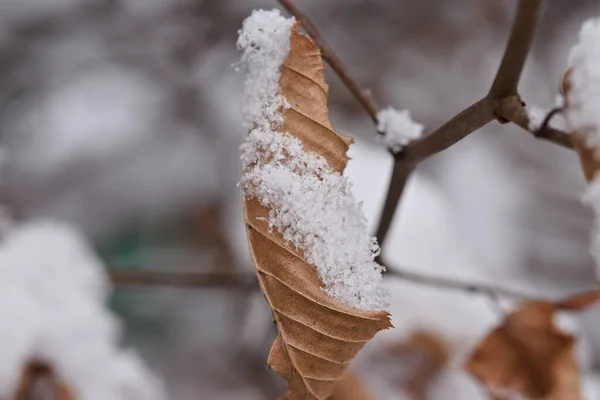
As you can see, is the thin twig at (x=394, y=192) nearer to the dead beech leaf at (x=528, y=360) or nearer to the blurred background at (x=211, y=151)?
the dead beech leaf at (x=528, y=360)

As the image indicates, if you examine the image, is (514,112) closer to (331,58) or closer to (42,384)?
(331,58)

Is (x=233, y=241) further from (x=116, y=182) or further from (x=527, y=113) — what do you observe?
(x=527, y=113)

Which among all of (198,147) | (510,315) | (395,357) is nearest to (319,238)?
(510,315)

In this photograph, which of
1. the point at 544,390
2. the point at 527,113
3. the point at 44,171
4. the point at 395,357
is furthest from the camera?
the point at 44,171

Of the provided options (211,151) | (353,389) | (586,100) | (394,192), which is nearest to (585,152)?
(586,100)

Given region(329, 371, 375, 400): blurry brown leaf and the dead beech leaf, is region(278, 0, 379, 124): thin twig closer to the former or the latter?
the dead beech leaf
